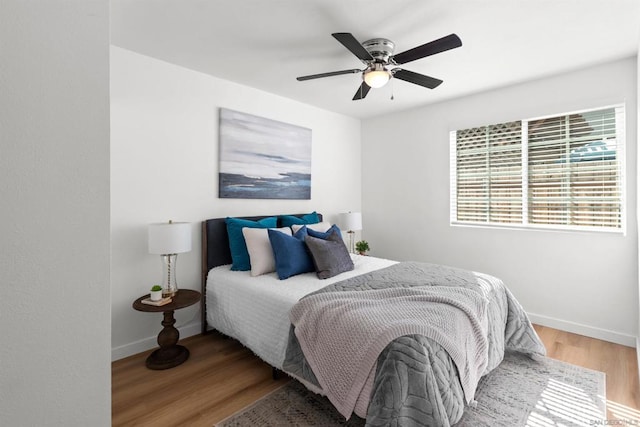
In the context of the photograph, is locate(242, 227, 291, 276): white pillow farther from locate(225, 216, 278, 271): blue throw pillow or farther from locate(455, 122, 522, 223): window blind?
locate(455, 122, 522, 223): window blind

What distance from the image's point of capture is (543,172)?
10.9 ft

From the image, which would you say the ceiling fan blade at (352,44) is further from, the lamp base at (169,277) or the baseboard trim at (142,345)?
the baseboard trim at (142,345)

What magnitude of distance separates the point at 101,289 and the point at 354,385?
126cm

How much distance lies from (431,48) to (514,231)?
2.35 m

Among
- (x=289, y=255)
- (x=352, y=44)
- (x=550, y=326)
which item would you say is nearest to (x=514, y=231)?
(x=550, y=326)

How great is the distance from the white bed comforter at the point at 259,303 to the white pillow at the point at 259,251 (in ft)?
0.26

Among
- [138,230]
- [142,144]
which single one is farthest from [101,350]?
[142,144]

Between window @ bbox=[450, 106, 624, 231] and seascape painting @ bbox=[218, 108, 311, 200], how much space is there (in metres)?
1.91

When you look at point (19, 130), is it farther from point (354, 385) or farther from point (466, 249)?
point (466, 249)

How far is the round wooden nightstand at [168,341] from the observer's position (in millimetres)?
2432

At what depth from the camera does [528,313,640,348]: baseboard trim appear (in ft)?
9.17

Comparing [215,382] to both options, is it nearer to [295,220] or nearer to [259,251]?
[259,251]

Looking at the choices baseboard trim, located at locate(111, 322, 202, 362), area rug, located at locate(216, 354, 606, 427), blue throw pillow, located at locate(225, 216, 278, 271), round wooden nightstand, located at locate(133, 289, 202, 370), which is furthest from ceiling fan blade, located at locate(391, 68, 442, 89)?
baseboard trim, located at locate(111, 322, 202, 362)

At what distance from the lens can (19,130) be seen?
78 centimetres
